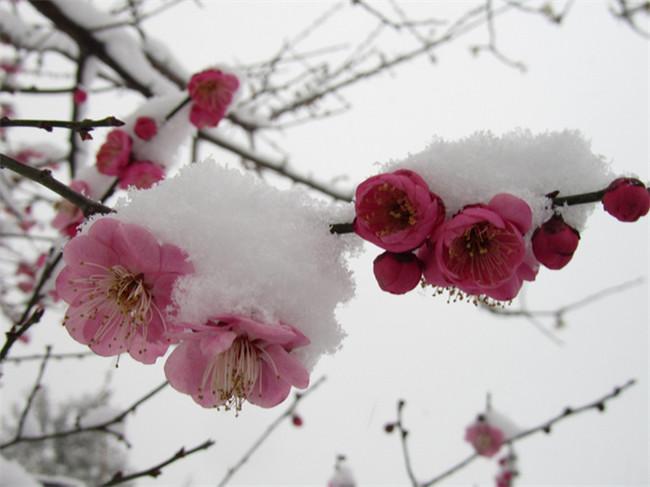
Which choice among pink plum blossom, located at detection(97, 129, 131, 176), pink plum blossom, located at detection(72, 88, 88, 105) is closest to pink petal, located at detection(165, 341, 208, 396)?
pink plum blossom, located at detection(97, 129, 131, 176)

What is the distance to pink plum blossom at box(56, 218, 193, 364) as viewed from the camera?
992 mm

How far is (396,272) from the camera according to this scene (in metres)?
1.02

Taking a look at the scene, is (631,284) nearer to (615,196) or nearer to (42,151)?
(615,196)

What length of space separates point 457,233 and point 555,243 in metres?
0.20

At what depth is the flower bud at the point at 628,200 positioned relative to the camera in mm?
907

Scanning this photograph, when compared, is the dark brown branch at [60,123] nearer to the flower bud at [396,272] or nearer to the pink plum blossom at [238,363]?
the pink plum blossom at [238,363]

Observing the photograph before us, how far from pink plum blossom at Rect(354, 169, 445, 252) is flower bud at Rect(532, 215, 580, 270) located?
201 millimetres

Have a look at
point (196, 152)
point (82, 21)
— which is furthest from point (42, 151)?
point (82, 21)

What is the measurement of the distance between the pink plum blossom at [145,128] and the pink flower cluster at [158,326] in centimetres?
124

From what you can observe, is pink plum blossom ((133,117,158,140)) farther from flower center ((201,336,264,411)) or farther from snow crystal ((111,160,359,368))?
flower center ((201,336,264,411))

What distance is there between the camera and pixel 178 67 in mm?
3619

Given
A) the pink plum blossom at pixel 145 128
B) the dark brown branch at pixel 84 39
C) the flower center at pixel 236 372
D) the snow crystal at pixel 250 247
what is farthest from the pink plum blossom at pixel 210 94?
the flower center at pixel 236 372

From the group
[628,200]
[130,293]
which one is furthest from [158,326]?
[628,200]

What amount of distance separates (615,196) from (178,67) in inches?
133
